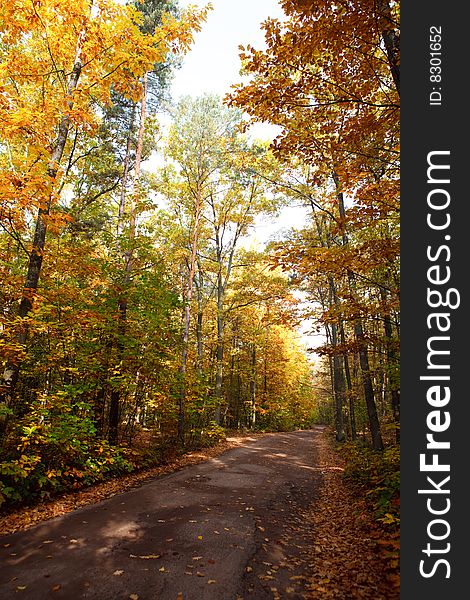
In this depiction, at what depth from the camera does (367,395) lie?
10219 mm

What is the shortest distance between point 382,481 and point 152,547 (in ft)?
15.2

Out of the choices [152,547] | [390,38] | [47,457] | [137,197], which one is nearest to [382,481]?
[152,547]

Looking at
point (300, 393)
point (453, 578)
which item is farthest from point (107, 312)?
point (300, 393)

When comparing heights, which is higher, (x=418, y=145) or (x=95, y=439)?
(x=418, y=145)

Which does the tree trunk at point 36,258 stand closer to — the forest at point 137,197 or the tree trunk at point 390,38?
the forest at point 137,197

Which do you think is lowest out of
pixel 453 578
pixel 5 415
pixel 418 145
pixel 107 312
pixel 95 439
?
pixel 95 439

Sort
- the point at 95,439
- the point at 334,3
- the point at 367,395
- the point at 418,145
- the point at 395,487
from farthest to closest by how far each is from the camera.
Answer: the point at 367,395 → the point at 95,439 → the point at 395,487 → the point at 334,3 → the point at 418,145

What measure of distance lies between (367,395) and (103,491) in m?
8.00

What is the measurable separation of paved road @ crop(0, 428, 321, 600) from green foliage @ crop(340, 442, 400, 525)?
5.08 feet

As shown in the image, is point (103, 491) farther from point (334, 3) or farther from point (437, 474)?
point (334, 3)

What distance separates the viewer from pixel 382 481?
642 cm

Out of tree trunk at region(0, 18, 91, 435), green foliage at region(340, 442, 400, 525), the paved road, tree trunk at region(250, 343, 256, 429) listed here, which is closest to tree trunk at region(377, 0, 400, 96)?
tree trunk at region(0, 18, 91, 435)

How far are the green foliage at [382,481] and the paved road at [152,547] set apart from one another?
1548 millimetres

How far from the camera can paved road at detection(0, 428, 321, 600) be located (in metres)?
3.50
